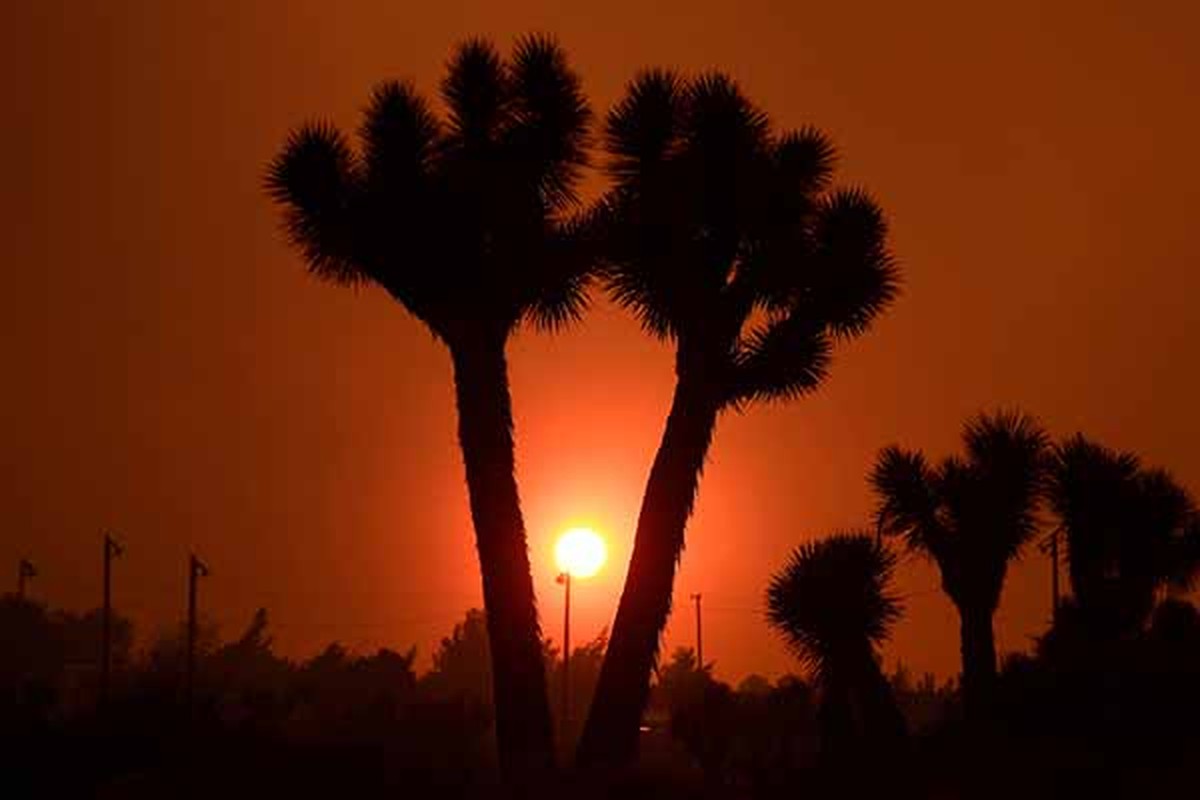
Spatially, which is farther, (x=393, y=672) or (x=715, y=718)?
(x=393, y=672)

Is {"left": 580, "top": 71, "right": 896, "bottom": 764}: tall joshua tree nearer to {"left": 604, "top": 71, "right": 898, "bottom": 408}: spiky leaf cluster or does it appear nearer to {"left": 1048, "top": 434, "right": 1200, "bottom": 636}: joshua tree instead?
{"left": 604, "top": 71, "right": 898, "bottom": 408}: spiky leaf cluster

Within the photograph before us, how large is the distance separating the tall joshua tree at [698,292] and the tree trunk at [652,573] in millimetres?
19

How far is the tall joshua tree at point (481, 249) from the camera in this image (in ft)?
85.7

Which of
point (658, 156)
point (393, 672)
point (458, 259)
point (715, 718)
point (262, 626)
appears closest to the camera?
point (458, 259)

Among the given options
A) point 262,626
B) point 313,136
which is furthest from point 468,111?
point 262,626

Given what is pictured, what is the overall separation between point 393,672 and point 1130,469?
63427mm

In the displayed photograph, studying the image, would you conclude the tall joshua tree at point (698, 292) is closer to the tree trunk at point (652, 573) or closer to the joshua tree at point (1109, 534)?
the tree trunk at point (652, 573)

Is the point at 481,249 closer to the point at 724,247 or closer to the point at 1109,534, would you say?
the point at 724,247

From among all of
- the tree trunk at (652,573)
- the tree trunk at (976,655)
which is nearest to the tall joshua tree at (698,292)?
the tree trunk at (652,573)

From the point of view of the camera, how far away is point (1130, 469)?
4066 centimetres

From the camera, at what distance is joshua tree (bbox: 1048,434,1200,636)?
1526 inches

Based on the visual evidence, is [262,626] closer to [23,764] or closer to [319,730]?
[319,730]

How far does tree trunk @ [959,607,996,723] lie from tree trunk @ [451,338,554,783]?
37.5 feet

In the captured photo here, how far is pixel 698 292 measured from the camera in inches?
1053
